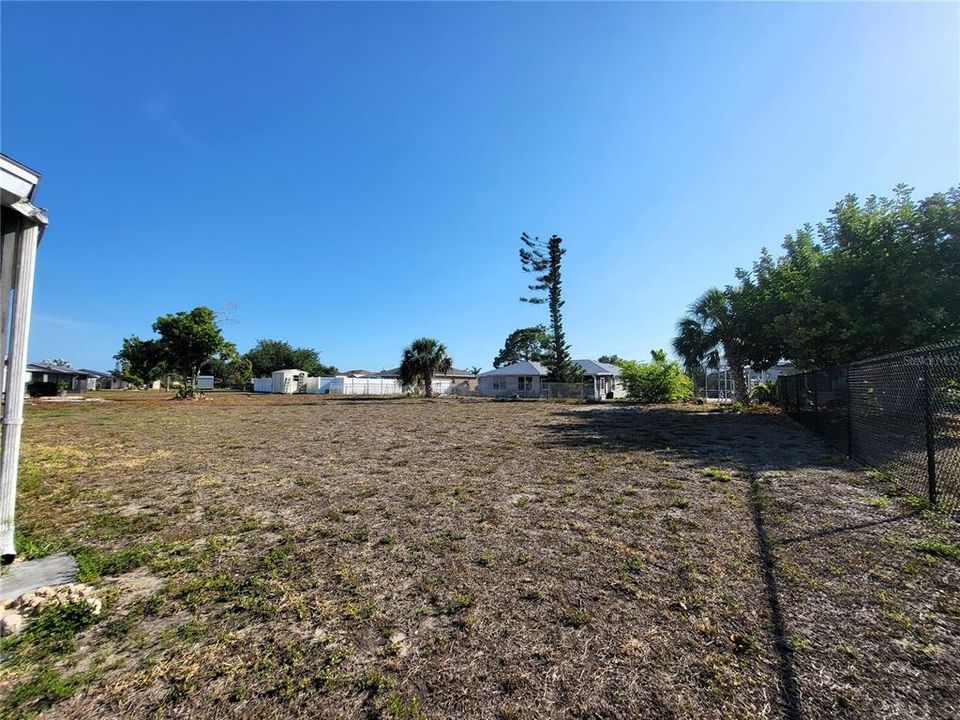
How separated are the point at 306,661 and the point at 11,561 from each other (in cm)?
290

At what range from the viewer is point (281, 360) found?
6712 centimetres

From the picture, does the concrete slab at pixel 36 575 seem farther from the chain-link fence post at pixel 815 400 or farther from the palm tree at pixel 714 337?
the palm tree at pixel 714 337

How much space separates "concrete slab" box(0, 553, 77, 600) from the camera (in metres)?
2.82

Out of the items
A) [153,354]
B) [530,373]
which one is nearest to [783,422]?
[530,373]

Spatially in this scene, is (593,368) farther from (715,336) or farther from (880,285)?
(880,285)

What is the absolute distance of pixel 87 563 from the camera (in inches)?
128

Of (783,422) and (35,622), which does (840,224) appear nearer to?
(783,422)

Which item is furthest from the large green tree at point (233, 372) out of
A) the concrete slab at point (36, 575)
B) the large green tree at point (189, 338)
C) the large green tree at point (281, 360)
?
the concrete slab at point (36, 575)

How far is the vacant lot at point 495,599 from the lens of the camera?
1.91m

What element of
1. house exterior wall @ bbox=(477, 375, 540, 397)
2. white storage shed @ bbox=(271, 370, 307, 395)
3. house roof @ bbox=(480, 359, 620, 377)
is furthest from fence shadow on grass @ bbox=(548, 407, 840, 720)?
white storage shed @ bbox=(271, 370, 307, 395)

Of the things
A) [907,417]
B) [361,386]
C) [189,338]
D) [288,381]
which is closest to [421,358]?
[189,338]

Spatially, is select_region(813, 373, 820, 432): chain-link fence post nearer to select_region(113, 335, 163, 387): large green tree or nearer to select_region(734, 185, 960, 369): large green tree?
select_region(734, 185, 960, 369): large green tree

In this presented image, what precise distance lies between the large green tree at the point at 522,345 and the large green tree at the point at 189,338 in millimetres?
42351

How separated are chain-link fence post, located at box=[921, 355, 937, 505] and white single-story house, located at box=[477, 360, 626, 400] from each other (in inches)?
1161
